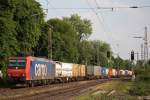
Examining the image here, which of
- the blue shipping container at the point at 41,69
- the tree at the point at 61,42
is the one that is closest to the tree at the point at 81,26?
the tree at the point at 61,42

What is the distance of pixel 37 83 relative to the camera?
55281mm

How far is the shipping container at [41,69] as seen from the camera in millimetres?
49719

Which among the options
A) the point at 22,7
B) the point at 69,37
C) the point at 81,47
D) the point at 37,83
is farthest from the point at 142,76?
the point at 81,47

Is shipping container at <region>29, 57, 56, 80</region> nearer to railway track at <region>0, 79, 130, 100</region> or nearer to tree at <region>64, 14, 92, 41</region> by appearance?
railway track at <region>0, 79, 130, 100</region>

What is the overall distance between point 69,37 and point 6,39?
251 feet

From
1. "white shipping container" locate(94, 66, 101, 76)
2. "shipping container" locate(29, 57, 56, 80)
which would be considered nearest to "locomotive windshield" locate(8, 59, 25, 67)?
"shipping container" locate(29, 57, 56, 80)

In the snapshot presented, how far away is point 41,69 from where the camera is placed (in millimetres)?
54500

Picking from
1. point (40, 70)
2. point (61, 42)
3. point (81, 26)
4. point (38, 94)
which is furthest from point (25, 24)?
point (81, 26)

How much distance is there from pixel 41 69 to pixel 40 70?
0.67 metres

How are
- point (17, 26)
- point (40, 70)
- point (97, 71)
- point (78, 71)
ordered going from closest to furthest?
point (40, 70), point (17, 26), point (78, 71), point (97, 71)

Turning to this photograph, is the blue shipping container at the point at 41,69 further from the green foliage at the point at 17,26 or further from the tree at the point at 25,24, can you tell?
the tree at the point at 25,24

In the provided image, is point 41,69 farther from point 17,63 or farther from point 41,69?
point 17,63

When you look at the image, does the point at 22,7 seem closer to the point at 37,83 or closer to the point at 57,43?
the point at 37,83

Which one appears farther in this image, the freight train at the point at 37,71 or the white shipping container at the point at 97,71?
the white shipping container at the point at 97,71
